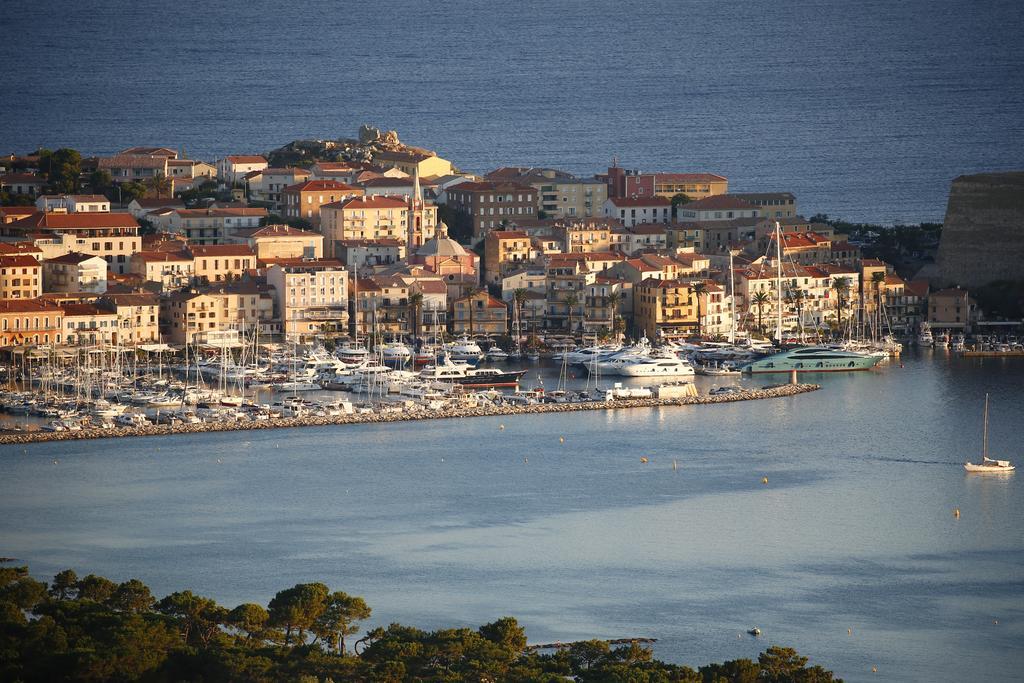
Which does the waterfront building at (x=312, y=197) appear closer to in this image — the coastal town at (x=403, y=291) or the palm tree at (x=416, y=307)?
the coastal town at (x=403, y=291)

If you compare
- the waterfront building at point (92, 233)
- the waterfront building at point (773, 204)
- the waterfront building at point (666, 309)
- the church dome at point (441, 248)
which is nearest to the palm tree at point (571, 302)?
the waterfront building at point (666, 309)

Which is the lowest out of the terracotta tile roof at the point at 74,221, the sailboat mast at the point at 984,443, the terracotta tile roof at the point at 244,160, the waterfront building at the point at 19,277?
the sailboat mast at the point at 984,443

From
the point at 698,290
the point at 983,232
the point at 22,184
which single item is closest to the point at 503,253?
the point at 698,290

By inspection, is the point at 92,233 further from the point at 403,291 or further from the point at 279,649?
the point at 279,649

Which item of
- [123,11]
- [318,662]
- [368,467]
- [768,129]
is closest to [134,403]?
[368,467]

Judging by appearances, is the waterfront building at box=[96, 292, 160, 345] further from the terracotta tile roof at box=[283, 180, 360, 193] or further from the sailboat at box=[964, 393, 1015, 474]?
the sailboat at box=[964, 393, 1015, 474]

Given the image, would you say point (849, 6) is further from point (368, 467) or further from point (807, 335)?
point (368, 467)

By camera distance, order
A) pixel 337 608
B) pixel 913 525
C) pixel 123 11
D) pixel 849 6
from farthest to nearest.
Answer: pixel 849 6 < pixel 123 11 < pixel 913 525 < pixel 337 608
